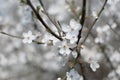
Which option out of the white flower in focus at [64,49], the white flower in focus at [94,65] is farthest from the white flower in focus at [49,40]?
the white flower in focus at [94,65]

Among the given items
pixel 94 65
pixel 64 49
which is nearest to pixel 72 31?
Result: pixel 64 49

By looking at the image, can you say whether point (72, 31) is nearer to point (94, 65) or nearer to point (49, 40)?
point (49, 40)

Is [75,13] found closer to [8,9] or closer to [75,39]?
[75,39]

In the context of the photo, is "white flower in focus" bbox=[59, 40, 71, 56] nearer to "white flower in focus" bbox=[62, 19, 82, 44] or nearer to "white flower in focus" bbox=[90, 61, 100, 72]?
"white flower in focus" bbox=[62, 19, 82, 44]

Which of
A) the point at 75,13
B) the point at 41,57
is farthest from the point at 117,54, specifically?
the point at 41,57

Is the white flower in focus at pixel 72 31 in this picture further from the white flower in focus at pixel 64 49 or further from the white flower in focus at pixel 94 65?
the white flower in focus at pixel 94 65

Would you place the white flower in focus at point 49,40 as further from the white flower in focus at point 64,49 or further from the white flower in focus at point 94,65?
the white flower in focus at point 94,65

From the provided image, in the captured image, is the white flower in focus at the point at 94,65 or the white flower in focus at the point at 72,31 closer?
the white flower in focus at the point at 72,31

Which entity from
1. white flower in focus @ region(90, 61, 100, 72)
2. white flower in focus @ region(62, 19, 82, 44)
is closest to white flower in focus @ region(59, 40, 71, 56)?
white flower in focus @ region(62, 19, 82, 44)

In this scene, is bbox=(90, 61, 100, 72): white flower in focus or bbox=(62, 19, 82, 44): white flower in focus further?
bbox=(90, 61, 100, 72): white flower in focus

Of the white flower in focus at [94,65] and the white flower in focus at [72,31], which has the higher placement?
the white flower in focus at [72,31]

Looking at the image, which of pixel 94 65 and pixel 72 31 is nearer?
pixel 72 31

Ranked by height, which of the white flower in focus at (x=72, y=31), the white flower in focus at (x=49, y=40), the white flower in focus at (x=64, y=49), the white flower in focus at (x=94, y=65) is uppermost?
the white flower in focus at (x=49, y=40)
